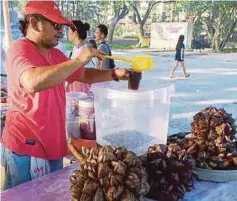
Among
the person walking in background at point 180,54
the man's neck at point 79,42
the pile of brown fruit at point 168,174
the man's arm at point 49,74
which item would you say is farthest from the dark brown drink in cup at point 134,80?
the person walking in background at point 180,54

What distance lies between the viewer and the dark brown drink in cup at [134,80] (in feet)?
4.00

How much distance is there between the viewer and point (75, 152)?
99 centimetres

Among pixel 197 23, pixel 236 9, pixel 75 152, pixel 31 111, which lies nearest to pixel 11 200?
pixel 75 152

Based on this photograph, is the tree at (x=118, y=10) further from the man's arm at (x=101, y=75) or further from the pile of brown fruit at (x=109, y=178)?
the pile of brown fruit at (x=109, y=178)

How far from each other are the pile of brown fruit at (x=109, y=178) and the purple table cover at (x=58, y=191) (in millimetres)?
194

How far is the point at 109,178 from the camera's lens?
0.82 metres

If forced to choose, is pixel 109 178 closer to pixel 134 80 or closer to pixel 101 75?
pixel 134 80

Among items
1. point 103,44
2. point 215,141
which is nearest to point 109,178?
point 215,141

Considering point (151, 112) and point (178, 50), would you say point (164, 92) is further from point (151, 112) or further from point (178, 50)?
point (178, 50)

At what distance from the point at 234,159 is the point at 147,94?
0.34m

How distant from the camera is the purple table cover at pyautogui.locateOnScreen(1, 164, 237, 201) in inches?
39.6

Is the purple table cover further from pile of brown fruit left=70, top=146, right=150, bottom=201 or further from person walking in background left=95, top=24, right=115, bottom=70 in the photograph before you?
person walking in background left=95, top=24, right=115, bottom=70

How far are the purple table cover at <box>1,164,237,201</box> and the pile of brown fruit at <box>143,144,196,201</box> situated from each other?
84mm

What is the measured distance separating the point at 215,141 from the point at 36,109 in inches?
25.1
